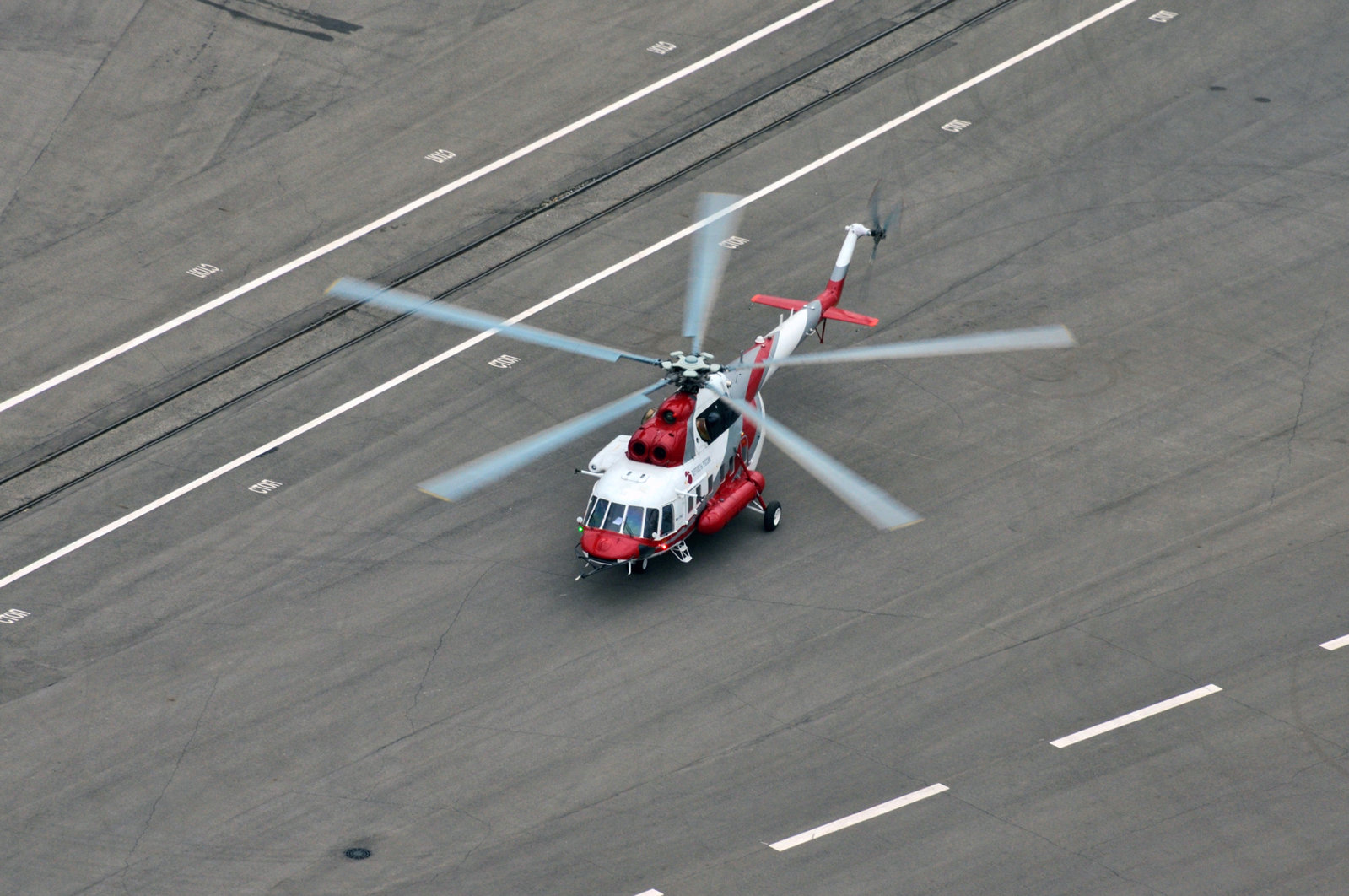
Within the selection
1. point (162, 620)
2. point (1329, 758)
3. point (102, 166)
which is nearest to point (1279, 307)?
point (1329, 758)

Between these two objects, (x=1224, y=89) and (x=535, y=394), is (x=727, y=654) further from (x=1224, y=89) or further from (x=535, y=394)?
(x=1224, y=89)

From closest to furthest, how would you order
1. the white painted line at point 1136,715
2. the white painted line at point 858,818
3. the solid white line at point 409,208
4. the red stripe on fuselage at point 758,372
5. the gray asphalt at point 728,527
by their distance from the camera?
the white painted line at point 858,818
the gray asphalt at point 728,527
the white painted line at point 1136,715
the red stripe on fuselage at point 758,372
the solid white line at point 409,208

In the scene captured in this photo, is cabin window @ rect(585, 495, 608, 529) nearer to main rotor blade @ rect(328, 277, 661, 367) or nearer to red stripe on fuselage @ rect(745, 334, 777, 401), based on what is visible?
main rotor blade @ rect(328, 277, 661, 367)

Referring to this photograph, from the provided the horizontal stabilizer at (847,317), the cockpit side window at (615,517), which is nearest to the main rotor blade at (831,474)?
the cockpit side window at (615,517)

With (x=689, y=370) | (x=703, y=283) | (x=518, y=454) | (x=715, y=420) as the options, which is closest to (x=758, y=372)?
(x=715, y=420)

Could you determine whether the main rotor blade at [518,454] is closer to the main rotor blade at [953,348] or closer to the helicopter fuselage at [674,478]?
the helicopter fuselage at [674,478]

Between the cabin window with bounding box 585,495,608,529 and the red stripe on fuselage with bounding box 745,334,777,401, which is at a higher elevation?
A: the red stripe on fuselage with bounding box 745,334,777,401

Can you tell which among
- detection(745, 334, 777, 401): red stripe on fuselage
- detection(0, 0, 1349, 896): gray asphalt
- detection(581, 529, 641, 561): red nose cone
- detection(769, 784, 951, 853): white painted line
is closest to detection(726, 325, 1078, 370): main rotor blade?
detection(745, 334, 777, 401): red stripe on fuselage
